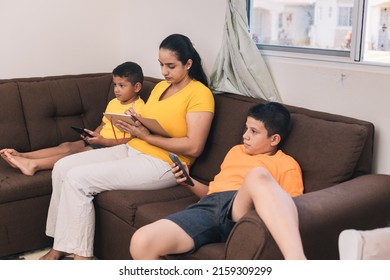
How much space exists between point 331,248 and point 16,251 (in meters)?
1.67

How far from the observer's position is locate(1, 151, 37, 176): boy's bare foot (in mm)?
2982

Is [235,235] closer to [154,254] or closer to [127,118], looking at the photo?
[154,254]

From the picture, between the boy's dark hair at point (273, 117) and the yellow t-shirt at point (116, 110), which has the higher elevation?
the boy's dark hair at point (273, 117)

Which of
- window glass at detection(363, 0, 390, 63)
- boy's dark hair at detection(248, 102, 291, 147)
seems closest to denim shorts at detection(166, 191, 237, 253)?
boy's dark hair at detection(248, 102, 291, 147)

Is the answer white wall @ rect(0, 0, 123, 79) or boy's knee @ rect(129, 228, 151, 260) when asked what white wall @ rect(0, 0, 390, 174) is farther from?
boy's knee @ rect(129, 228, 151, 260)

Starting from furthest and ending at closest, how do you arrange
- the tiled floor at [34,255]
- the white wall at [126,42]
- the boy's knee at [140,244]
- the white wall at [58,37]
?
the white wall at [58,37] → the tiled floor at [34,255] → the white wall at [126,42] → the boy's knee at [140,244]

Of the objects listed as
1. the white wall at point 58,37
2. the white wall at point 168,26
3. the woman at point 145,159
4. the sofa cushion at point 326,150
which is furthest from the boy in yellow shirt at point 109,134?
the sofa cushion at point 326,150

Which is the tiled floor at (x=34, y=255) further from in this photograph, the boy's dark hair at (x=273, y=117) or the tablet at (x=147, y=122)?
the boy's dark hair at (x=273, y=117)

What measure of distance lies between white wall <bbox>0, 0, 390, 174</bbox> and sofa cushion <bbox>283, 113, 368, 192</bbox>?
210mm

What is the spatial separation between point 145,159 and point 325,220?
3.57 ft

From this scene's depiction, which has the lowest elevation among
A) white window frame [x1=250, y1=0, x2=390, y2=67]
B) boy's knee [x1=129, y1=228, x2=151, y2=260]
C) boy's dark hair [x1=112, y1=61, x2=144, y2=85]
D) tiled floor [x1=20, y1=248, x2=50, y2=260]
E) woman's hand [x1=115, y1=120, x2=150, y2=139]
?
tiled floor [x1=20, y1=248, x2=50, y2=260]

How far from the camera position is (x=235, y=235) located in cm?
196

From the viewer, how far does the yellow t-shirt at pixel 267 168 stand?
7.64ft
